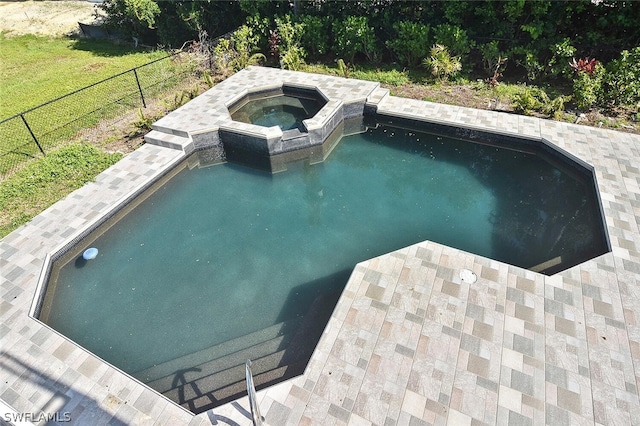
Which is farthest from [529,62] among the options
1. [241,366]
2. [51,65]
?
[51,65]

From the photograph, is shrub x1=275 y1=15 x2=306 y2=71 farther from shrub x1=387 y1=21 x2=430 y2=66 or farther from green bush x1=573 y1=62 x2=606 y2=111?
green bush x1=573 y1=62 x2=606 y2=111

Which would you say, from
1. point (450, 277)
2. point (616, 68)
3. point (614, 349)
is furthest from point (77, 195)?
point (616, 68)

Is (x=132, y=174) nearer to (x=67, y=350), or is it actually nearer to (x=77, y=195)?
(x=77, y=195)

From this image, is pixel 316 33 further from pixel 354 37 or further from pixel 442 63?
pixel 442 63

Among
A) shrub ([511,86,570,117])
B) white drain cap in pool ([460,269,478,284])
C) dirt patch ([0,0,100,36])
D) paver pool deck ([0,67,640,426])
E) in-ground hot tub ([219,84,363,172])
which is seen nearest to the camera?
paver pool deck ([0,67,640,426])

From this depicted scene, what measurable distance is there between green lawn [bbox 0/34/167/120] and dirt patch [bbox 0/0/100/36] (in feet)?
3.54

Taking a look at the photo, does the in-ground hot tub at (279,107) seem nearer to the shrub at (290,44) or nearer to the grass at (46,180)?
the shrub at (290,44)

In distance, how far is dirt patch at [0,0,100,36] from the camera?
2027 centimetres

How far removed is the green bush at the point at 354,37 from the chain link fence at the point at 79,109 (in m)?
5.26

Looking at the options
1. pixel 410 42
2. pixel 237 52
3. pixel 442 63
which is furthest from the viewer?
pixel 237 52

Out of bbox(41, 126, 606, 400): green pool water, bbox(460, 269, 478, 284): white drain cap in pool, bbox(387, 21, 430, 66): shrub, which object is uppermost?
bbox(387, 21, 430, 66): shrub

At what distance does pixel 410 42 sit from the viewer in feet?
41.7

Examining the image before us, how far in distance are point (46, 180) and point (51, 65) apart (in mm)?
10341

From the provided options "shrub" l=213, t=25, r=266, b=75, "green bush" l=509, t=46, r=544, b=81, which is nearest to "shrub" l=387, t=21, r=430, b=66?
"green bush" l=509, t=46, r=544, b=81
